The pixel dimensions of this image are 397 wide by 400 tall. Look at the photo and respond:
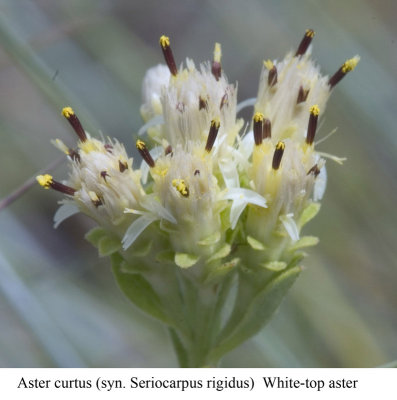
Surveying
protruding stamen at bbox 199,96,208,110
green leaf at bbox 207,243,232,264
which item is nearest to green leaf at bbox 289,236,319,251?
green leaf at bbox 207,243,232,264

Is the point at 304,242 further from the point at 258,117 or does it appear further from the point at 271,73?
the point at 271,73

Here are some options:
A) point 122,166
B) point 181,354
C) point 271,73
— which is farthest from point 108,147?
point 181,354

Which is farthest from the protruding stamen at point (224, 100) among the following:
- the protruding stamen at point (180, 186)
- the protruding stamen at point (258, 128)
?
the protruding stamen at point (180, 186)

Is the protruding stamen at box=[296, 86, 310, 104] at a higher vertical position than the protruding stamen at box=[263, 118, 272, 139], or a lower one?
lower

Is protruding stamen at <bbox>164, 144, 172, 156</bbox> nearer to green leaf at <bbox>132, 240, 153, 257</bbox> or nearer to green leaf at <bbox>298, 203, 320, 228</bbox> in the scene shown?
green leaf at <bbox>132, 240, 153, 257</bbox>

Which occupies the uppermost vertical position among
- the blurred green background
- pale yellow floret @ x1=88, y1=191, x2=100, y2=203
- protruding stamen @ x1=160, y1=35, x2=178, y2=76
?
protruding stamen @ x1=160, y1=35, x2=178, y2=76

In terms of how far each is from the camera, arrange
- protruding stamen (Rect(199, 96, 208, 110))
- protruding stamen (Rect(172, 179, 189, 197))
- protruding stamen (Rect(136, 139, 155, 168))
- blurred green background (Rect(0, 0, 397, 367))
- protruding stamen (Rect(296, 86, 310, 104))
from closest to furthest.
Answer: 1. protruding stamen (Rect(172, 179, 189, 197))
2. protruding stamen (Rect(136, 139, 155, 168))
3. protruding stamen (Rect(199, 96, 208, 110))
4. protruding stamen (Rect(296, 86, 310, 104))
5. blurred green background (Rect(0, 0, 397, 367))
